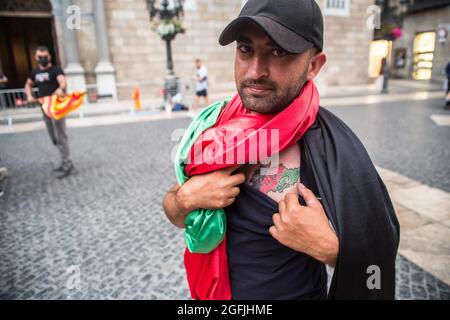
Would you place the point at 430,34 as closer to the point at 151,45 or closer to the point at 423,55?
the point at 423,55

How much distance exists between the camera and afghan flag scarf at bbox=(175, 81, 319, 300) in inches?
39.8

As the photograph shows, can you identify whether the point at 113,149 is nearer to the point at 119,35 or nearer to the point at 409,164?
the point at 409,164

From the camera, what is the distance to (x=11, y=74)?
1430 cm

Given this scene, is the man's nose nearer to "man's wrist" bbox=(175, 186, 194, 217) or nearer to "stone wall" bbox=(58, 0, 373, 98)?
"man's wrist" bbox=(175, 186, 194, 217)

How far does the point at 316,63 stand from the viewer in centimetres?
111

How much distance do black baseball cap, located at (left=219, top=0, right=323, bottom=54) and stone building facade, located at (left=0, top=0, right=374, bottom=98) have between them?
1381cm

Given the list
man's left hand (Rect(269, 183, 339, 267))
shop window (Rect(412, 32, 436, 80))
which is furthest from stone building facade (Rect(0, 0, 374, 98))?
shop window (Rect(412, 32, 436, 80))

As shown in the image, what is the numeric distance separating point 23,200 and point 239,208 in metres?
4.30

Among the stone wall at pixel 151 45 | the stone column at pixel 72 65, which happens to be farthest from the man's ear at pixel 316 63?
the stone wall at pixel 151 45

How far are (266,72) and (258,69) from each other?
27 mm

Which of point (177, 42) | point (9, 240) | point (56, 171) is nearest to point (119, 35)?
point (177, 42)

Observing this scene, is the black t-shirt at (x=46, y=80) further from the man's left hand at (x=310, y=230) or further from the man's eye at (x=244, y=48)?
the man's left hand at (x=310, y=230)
